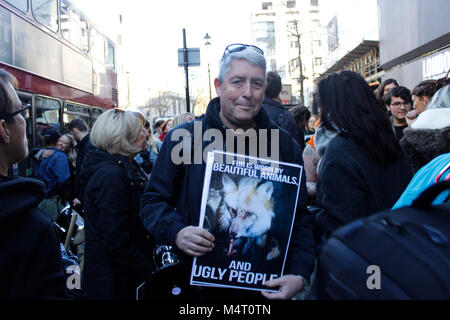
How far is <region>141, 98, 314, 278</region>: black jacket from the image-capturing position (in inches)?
77.0

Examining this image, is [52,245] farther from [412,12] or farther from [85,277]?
[412,12]

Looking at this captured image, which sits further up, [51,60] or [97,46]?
[97,46]

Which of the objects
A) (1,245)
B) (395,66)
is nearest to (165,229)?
(1,245)

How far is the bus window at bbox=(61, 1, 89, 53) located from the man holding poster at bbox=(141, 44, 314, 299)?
26.9 ft

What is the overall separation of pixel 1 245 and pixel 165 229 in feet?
2.69

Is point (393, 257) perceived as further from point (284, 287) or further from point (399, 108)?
point (399, 108)

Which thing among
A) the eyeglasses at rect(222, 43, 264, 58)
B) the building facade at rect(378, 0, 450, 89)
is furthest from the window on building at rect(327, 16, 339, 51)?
the eyeglasses at rect(222, 43, 264, 58)

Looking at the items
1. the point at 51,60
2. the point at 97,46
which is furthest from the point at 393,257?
the point at 97,46

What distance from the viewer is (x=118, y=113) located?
3.33 meters

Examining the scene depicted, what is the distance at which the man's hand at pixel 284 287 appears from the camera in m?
1.84

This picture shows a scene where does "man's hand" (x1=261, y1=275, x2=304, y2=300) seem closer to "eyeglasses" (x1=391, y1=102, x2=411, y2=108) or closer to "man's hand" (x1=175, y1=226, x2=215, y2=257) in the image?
"man's hand" (x1=175, y1=226, x2=215, y2=257)

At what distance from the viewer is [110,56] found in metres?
13.6

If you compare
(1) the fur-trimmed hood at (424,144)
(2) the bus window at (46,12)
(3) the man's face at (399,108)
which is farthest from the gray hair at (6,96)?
(2) the bus window at (46,12)

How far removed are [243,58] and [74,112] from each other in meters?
8.46
